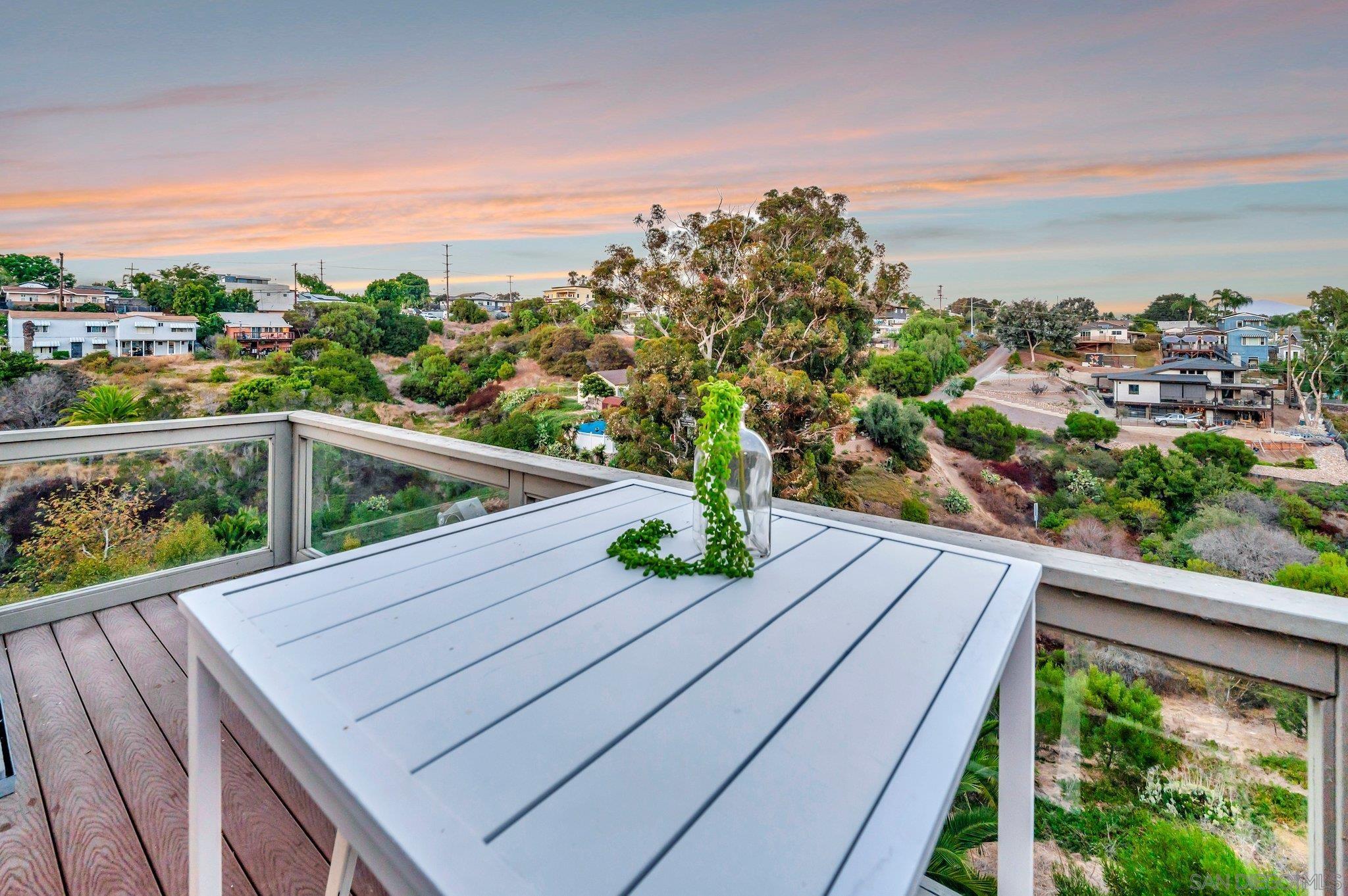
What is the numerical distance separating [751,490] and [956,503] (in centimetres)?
823

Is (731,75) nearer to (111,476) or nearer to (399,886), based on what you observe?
(111,476)

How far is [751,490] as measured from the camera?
3.65ft

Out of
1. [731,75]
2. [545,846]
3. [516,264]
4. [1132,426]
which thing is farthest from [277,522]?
[516,264]

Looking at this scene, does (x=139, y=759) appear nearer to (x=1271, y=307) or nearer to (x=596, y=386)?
(x=1271, y=307)

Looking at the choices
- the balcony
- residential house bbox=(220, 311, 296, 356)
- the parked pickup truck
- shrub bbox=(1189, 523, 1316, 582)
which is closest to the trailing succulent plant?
the balcony

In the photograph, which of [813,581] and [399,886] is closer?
[399,886]

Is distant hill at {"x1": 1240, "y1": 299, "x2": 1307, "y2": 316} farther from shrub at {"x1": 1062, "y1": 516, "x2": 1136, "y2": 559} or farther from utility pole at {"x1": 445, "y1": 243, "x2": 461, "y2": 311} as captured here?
utility pole at {"x1": 445, "y1": 243, "x2": 461, "y2": 311}

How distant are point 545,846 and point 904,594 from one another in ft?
2.32

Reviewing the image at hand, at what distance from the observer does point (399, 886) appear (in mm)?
465

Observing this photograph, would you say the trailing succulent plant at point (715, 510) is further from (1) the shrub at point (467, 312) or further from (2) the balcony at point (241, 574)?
(1) the shrub at point (467, 312)

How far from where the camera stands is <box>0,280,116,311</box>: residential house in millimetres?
7277

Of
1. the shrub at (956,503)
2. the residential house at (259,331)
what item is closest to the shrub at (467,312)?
the residential house at (259,331)

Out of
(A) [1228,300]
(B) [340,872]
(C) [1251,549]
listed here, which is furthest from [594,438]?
(B) [340,872]

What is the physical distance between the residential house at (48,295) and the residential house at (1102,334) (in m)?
12.5
